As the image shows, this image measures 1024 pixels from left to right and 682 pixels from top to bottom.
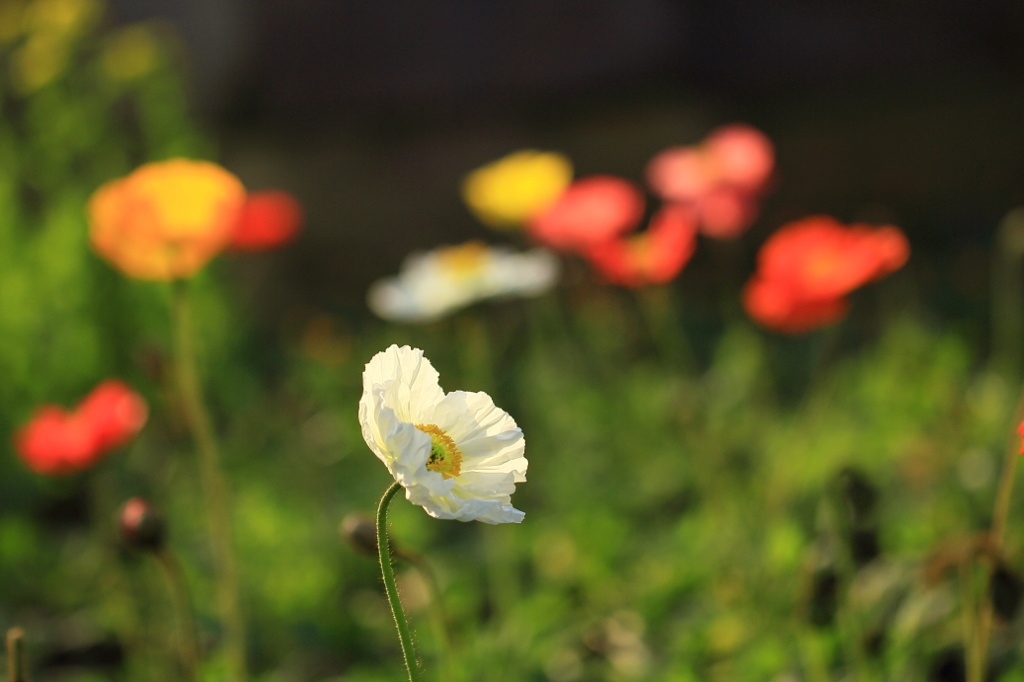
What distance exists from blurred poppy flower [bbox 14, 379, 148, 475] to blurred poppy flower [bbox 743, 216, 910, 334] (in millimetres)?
841

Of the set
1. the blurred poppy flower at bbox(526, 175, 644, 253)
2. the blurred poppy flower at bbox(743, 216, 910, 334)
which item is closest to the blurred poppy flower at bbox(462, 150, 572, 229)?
the blurred poppy flower at bbox(526, 175, 644, 253)

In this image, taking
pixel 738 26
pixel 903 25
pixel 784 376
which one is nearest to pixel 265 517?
pixel 784 376

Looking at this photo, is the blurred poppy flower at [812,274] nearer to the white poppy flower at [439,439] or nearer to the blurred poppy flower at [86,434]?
the white poppy flower at [439,439]

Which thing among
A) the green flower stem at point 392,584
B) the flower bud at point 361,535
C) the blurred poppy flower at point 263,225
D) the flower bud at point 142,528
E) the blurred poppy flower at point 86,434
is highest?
the green flower stem at point 392,584

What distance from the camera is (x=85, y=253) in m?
2.56

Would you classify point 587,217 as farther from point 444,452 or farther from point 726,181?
point 444,452

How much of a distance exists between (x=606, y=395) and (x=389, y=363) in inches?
64.3

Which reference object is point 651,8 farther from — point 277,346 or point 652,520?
point 652,520

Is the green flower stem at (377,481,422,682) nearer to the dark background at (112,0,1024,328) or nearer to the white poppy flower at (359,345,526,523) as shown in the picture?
the white poppy flower at (359,345,526,523)

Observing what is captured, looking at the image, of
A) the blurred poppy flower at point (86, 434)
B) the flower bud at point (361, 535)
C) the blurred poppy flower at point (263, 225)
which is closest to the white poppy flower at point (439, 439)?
the flower bud at point (361, 535)

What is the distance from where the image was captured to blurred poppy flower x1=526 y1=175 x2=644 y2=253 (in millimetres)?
1464

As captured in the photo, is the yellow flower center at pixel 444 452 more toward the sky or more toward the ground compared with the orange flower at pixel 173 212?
more toward the sky

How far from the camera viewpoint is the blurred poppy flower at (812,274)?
3.53 ft

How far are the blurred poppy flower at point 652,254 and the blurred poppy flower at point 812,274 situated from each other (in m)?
0.12
